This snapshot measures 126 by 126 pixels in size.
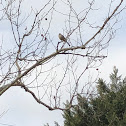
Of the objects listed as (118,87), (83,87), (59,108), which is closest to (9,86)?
(59,108)

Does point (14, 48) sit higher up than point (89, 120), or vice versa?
point (89, 120)

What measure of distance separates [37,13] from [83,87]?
5.10 ft

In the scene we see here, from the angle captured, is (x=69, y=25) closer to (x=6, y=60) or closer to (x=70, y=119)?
(x=6, y=60)

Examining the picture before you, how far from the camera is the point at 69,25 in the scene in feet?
17.3

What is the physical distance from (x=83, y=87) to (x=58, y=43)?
0.99m

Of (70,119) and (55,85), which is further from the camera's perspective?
(70,119)

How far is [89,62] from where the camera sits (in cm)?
546

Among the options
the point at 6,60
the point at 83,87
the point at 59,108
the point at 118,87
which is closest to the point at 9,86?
the point at 6,60

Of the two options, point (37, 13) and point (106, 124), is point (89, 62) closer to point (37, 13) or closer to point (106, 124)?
point (37, 13)

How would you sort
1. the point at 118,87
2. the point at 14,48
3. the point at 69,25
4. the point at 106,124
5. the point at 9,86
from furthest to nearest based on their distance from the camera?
the point at 118,87 → the point at 106,124 → the point at 14,48 → the point at 69,25 → the point at 9,86

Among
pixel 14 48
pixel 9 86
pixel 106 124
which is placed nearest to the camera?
pixel 9 86

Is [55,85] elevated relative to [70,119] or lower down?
lower down

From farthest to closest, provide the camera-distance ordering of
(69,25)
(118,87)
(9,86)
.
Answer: (118,87) < (69,25) < (9,86)

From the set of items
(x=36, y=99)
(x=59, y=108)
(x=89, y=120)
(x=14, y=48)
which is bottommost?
(x=59, y=108)
